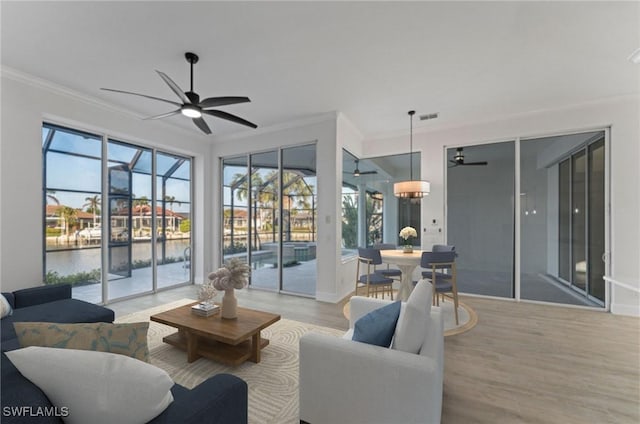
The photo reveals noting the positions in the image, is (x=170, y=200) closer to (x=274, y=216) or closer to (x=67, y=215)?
(x=67, y=215)

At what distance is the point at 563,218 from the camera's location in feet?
14.5

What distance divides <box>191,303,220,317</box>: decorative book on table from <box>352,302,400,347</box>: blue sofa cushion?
1.72 metres

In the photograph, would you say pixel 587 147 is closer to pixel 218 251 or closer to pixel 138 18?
pixel 138 18

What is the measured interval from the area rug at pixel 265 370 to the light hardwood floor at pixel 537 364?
699mm

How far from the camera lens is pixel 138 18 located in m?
2.37

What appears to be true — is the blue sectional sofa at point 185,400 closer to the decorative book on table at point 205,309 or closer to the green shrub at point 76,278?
the decorative book on table at point 205,309

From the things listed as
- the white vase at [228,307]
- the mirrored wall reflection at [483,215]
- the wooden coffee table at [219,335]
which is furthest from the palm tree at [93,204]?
the mirrored wall reflection at [483,215]

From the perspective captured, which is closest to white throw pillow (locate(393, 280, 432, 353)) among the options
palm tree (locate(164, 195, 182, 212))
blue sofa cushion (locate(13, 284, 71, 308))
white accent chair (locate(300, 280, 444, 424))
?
white accent chair (locate(300, 280, 444, 424))

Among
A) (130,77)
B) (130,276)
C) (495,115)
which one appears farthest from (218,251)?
(495,115)

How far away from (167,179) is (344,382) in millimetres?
4963

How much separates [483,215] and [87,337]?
5.39m

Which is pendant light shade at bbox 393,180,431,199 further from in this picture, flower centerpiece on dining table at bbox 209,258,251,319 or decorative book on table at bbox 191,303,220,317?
decorative book on table at bbox 191,303,220,317

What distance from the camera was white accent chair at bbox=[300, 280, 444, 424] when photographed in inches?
56.1

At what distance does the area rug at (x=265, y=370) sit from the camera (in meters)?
1.97
